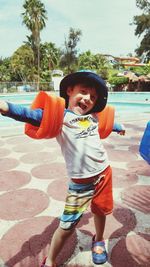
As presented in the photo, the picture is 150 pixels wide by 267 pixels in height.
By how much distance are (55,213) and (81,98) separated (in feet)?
4.46

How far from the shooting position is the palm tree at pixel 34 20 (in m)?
36.6

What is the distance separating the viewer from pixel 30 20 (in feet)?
120

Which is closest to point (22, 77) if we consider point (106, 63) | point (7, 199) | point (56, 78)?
point (56, 78)

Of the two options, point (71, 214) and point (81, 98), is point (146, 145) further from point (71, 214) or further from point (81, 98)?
point (71, 214)

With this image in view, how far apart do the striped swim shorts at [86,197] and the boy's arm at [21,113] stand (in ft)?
1.67

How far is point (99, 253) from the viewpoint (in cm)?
191

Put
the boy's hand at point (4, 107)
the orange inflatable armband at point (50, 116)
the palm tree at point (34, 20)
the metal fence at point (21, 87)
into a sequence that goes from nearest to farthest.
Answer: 1. the boy's hand at point (4, 107)
2. the orange inflatable armband at point (50, 116)
3. the metal fence at point (21, 87)
4. the palm tree at point (34, 20)

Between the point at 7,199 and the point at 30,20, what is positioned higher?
the point at 30,20

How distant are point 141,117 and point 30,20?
33071mm

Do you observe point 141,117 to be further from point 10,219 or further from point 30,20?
point 30,20

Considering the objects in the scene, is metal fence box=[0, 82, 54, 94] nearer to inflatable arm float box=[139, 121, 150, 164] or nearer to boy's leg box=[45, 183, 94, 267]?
boy's leg box=[45, 183, 94, 267]

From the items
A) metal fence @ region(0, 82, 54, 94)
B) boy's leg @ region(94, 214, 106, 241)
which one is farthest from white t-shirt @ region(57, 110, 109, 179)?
metal fence @ region(0, 82, 54, 94)

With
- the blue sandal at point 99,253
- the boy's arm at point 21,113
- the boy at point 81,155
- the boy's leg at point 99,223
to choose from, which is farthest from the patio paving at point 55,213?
the boy's arm at point 21,113

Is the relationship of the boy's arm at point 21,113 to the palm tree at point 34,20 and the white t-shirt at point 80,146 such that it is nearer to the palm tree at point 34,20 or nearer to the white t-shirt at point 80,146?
the white t-shirt at point 80,146
